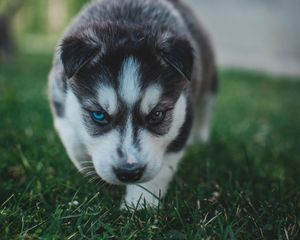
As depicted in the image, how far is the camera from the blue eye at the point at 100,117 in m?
3.42

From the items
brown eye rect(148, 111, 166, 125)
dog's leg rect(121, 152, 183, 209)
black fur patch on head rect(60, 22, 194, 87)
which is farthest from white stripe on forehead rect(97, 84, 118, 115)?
dog's leg rect(121, 152, 183, 209)

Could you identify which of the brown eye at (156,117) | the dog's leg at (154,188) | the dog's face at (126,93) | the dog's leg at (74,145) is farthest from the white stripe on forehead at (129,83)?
the dog's leg at (74,145)

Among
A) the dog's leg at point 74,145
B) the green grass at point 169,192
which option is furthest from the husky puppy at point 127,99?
the green grass at point 169,192

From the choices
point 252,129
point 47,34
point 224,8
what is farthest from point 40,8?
point 252,129

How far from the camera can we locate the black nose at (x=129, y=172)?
310cm

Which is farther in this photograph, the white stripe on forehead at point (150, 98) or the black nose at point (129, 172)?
the white stripe on forehead at point (150, 98)

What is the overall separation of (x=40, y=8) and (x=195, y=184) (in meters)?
24.8

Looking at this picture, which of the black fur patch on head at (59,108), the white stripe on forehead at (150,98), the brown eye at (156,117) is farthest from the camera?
the black fur patch on head at (59,108)

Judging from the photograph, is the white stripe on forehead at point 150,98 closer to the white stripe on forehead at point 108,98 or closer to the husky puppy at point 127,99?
the husky puppy at point 127,99

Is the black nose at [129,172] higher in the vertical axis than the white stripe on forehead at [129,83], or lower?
lower

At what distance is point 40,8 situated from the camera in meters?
26.9

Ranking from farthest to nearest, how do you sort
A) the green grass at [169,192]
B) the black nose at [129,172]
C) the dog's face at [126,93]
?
the dog's face at [126,93]
the black nose at [129,172]
the green grass at [169,192]

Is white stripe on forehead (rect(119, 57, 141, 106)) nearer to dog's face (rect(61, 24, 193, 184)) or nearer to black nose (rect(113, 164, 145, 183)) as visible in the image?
dog's face (rect(61, 24, 193, 184))

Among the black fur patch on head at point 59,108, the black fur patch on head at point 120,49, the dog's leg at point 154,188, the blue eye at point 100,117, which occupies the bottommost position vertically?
the dog's leg at point 154,188
